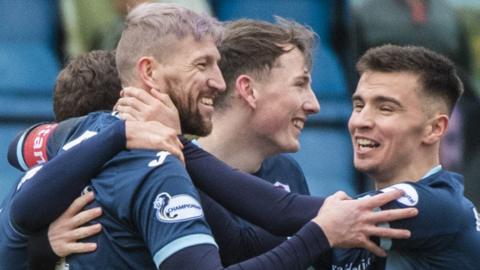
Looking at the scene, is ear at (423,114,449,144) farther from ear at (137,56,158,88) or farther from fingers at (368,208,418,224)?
ear at (137,56,158,88)

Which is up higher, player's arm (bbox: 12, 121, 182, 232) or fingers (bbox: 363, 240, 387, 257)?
player's arm (bbox: 12, 121, 182, 232)

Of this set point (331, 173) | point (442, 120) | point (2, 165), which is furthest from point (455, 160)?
point (442, 120)

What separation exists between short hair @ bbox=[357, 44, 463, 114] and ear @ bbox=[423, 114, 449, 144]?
0.08 m

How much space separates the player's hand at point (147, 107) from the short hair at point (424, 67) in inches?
38.1

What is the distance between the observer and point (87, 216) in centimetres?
449

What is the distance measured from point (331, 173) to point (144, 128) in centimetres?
415

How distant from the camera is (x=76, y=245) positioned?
4.51 m

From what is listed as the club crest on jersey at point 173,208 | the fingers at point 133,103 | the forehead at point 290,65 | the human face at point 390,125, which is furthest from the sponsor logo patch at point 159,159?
the forehead at point 290,65

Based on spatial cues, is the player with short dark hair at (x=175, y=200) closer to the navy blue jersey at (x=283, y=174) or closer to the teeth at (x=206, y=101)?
the teeth at (x=206, y=101)

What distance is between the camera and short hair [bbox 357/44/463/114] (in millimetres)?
5195

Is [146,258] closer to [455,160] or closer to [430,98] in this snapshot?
[430,98]

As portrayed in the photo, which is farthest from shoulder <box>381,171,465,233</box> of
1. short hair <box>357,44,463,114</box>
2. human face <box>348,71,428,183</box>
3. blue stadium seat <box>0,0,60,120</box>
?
blue stadium seat <box>0,0,60,120</box>

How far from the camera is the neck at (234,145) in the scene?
560cm

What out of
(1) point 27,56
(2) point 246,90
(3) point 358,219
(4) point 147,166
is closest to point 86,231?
(4) point 147,166
